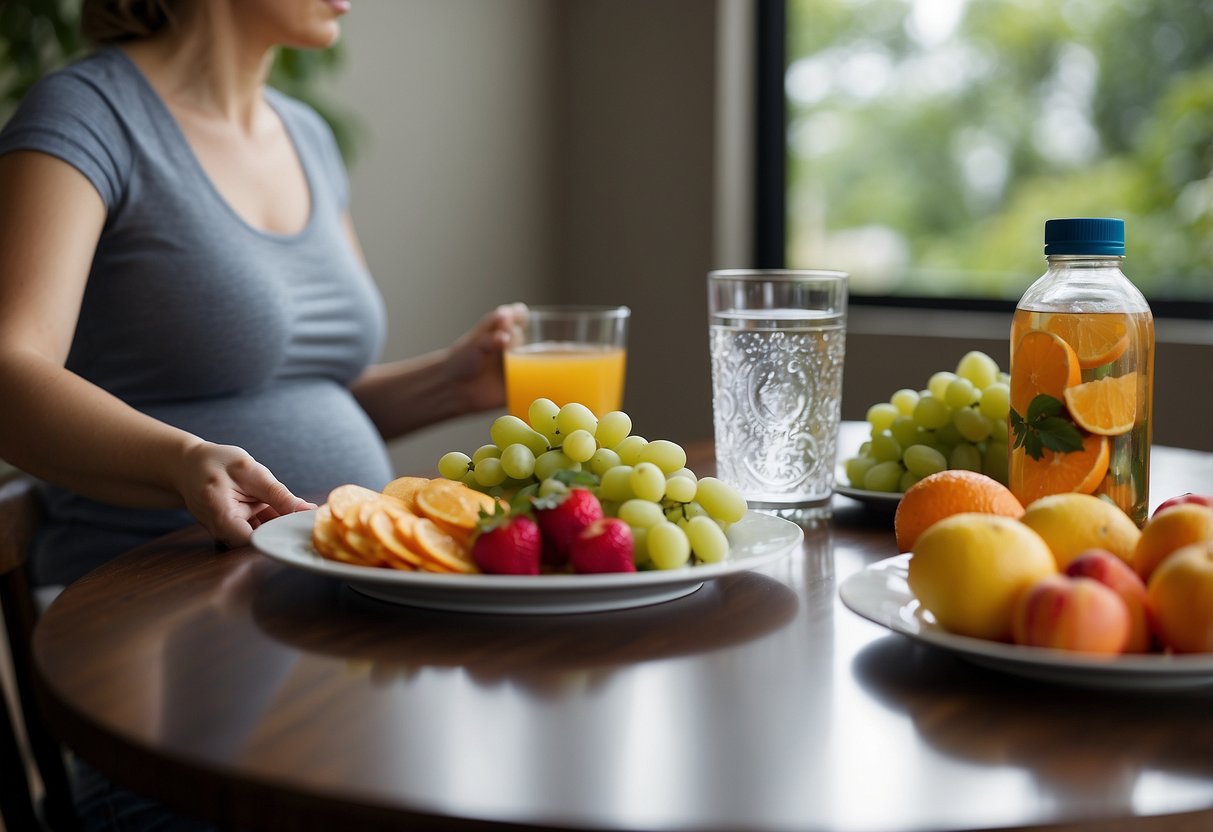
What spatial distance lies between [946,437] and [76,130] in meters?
1.04

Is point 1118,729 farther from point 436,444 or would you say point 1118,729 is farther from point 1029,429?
point 436,444

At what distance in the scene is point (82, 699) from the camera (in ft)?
2.23

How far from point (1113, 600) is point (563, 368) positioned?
0.88 m

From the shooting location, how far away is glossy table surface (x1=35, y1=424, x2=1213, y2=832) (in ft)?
1.80

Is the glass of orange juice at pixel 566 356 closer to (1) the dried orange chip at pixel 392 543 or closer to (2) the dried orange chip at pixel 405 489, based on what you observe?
(2) the dried orange chip at pixel 405 489

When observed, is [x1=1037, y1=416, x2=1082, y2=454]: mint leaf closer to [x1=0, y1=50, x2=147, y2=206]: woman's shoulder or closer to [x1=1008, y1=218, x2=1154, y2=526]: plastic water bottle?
[x1=1008, y1=218, x2=1154, y2=526]: plastic water bottle

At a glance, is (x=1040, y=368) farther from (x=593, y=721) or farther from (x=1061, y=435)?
(x=593, y=721)

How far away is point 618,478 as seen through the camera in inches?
35.1

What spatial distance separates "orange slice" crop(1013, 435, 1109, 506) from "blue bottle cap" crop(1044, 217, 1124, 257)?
15cm

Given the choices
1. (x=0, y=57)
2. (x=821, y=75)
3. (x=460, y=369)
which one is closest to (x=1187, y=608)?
(x=460, y=369)

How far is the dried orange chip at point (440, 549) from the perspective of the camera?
0.82m

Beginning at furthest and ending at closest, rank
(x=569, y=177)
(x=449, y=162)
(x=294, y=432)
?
(x=569, y=177) → (x=449, y=162) → (x=294, y=432)

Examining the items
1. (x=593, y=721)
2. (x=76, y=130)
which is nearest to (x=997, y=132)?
(x=76, y=130)

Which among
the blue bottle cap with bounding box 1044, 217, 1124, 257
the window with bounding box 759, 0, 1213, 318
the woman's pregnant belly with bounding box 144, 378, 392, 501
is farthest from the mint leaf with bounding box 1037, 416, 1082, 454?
the window with bounding box 759, 0, 1213, 318
